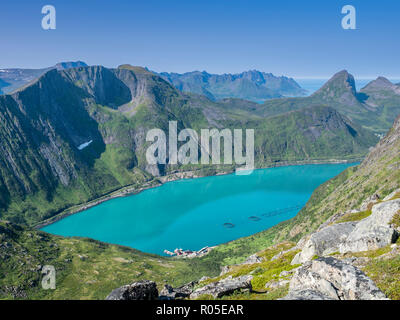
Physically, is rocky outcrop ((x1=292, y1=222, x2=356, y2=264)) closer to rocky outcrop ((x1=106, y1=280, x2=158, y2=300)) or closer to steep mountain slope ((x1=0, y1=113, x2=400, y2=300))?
rocky outcrop ((x1=106, y1=280, x2=158, y2=300))

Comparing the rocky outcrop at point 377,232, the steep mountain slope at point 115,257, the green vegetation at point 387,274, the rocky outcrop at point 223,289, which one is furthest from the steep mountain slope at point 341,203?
the rocky outcrop at point 223,289

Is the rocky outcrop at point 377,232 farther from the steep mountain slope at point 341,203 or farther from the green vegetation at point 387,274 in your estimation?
the steep mountain slope at point 341,203

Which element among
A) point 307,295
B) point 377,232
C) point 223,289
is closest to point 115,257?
point 223,289
